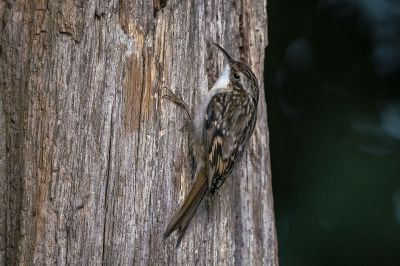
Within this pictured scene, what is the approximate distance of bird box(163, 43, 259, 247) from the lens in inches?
112

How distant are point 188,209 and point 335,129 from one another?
1349mm

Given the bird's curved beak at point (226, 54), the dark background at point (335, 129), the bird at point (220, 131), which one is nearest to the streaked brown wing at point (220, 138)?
the bird at point (220, 131)

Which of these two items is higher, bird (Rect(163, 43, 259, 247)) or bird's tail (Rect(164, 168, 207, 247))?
bird (Rect(163, 43, 259, 247))

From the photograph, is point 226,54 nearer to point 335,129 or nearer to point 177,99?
point 177,99

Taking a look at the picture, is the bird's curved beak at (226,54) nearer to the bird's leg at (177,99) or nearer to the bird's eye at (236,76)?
the bird's eye at (236,76)

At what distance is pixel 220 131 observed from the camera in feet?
11.1

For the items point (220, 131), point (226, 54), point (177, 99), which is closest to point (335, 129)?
point (220, 131)

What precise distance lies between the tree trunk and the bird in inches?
1.7

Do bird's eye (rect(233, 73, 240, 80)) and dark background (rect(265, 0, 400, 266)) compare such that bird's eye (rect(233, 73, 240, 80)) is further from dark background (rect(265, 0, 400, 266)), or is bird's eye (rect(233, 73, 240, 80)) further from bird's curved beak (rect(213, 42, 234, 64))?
dark background (rect(265, 0, 400, 266))

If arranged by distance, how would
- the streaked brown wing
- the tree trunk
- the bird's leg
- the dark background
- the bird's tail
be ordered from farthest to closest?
the dark background
the streaked brown wing
the bird's leg
the bird's tail
the tree trunk

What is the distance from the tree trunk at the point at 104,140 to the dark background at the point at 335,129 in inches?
34.7

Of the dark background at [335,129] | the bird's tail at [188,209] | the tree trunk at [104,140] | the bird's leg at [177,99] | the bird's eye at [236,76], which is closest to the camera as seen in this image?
the tree trunk at [104,140]

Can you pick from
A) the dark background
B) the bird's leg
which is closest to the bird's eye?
the bird's leg

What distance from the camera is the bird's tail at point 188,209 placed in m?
2.76
